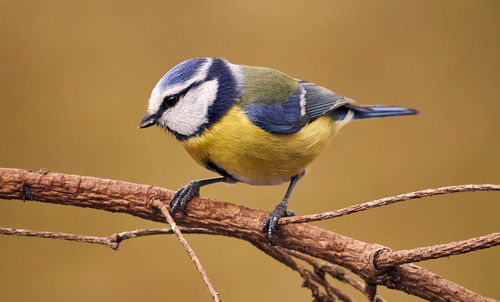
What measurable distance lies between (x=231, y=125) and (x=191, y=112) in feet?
0.24

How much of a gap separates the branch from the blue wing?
21cm

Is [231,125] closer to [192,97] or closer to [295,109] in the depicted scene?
[192,97]

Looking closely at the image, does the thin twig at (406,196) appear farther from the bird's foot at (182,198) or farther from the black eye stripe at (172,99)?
the black eye stripe at (172,99)

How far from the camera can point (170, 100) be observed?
0.84 metres

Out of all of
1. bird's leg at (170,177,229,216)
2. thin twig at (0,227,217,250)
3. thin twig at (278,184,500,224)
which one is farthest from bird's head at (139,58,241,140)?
thin twig at (278,184,500,224)

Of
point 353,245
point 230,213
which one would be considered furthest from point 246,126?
point 353,245

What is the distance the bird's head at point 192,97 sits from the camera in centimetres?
82

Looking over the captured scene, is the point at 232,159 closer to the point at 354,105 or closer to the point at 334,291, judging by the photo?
the point at 334,291

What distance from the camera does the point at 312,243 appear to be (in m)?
0.69

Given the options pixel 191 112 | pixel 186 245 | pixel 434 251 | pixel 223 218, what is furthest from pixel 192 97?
pixel 434 251

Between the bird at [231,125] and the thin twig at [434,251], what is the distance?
0.21 metres

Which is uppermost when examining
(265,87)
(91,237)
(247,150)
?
(265,87)

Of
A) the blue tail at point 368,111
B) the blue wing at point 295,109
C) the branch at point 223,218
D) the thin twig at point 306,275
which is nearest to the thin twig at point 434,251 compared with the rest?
the branch at point 223,218

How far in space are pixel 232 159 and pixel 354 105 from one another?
450 millimetres
